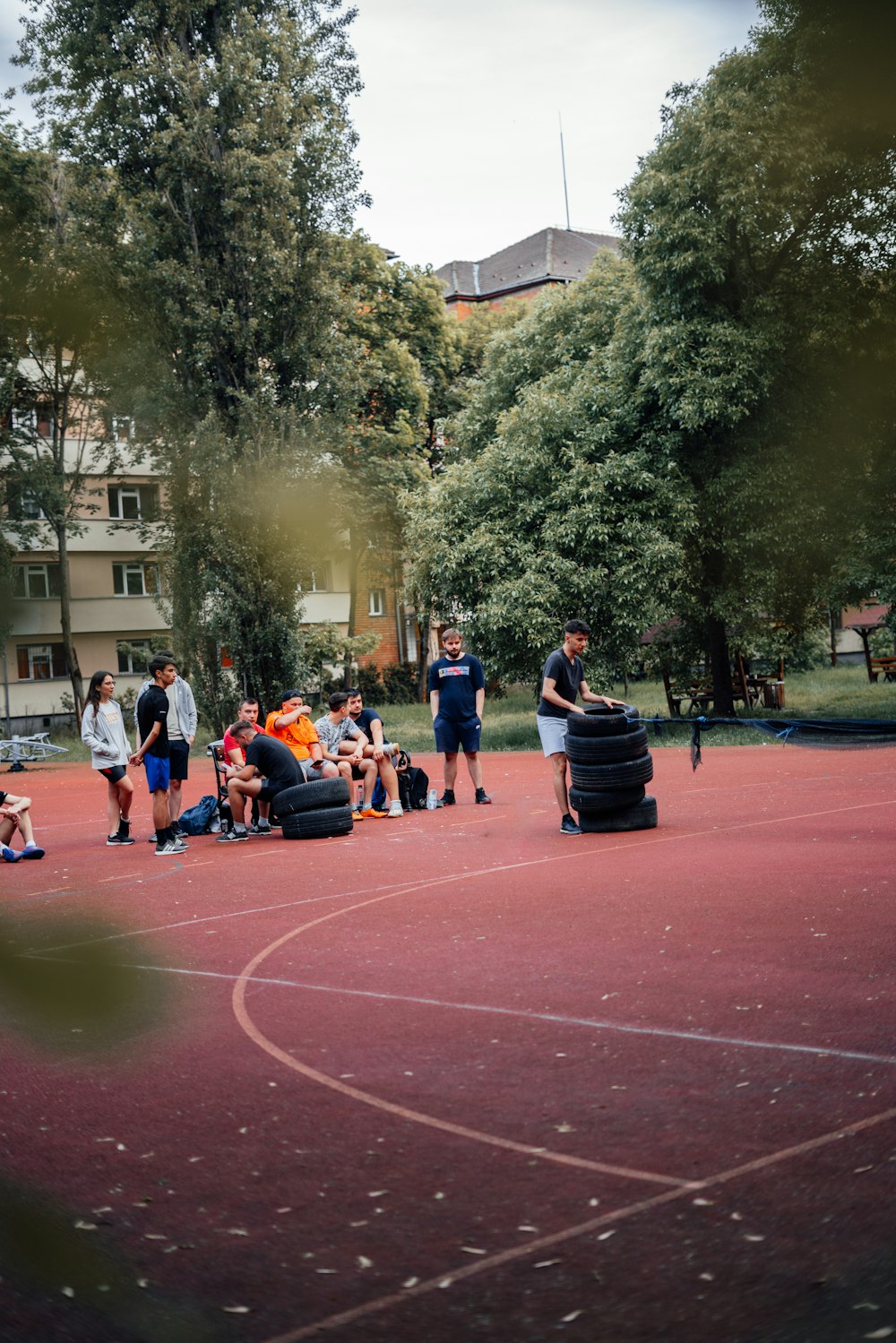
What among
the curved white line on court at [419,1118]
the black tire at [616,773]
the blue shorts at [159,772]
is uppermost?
the blue shorts at [159,772]

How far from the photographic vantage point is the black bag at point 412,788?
17.5 metres

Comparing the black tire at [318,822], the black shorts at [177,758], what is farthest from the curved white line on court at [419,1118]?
the black tire at [318,822]

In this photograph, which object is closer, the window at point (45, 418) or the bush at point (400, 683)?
the window at point (45, 418)

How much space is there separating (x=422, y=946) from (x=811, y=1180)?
4.42 meters

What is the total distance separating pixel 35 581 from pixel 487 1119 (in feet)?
15.2

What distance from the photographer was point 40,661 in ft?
4.10

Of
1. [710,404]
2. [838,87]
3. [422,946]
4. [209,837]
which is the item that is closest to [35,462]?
[838,87]

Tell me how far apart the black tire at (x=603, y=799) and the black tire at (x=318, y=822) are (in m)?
2.56

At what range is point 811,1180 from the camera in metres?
4.55

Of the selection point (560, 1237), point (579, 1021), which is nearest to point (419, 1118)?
point (560, 1237)

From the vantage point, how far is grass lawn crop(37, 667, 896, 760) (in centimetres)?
2889

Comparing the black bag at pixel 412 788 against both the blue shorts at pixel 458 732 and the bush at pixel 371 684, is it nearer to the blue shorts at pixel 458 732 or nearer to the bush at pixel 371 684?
the blue shorts at pixel 458 732

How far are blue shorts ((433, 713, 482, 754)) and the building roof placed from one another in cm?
5731

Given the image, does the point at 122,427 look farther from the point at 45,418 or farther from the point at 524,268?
the point at 524,268
